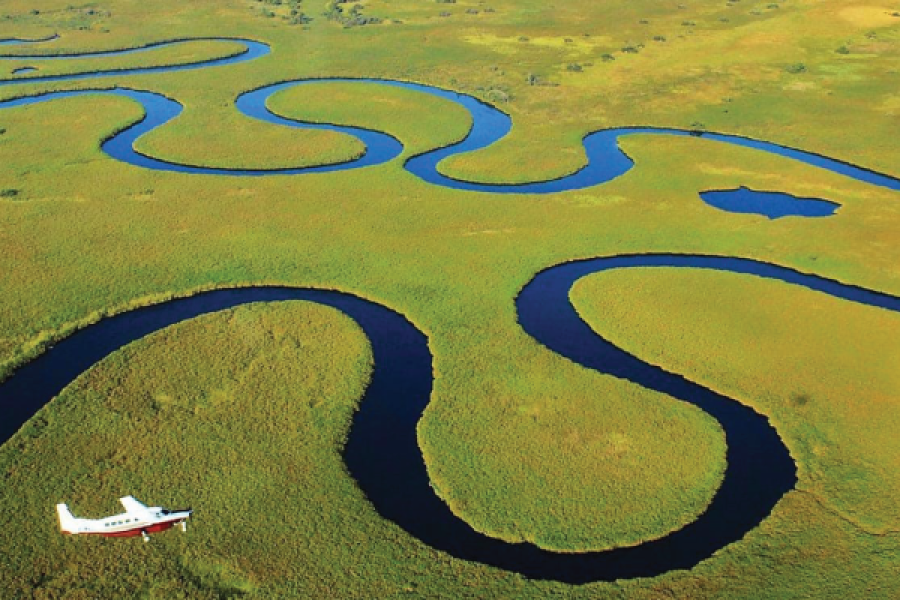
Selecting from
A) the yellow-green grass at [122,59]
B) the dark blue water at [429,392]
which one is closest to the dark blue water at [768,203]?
the dark blue water at [429,392]

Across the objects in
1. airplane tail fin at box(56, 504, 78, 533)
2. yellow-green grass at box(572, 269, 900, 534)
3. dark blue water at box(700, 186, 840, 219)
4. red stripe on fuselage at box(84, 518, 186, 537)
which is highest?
dark blue water at box(700, 186, 840, 219)

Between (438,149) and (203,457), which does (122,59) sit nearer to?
(438,149)

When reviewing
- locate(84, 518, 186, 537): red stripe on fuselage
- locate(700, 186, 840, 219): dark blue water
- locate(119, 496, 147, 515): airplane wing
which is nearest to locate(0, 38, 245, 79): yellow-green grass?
locate(700, 186, 840, 219): dark blue water

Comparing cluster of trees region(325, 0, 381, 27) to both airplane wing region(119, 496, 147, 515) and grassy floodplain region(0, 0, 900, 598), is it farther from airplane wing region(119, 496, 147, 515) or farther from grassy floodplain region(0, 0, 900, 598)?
airplane wing region(119, 496, 147, 515)

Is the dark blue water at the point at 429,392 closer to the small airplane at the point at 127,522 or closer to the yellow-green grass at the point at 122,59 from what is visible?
the small airplane at the point at 127,522

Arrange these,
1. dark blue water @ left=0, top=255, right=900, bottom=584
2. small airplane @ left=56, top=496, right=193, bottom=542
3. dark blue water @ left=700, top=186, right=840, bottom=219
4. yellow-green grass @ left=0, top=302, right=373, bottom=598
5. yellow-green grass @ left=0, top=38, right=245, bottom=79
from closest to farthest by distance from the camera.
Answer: yellow-green grass @ left=0, top=302, right=373, bottom=598 < small airplane @ left=56, top=496, right=193, bottom=542 < dark blue water @ left=0, top=255, right=900, bottom=584 < dark blue water @ left=700, top=186, right=840, bottom=219 < yellow-green grass @ left=0, top=38, right=245, bottom=79

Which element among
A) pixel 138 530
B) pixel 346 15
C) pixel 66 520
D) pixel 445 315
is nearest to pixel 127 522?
pixel 138 530
